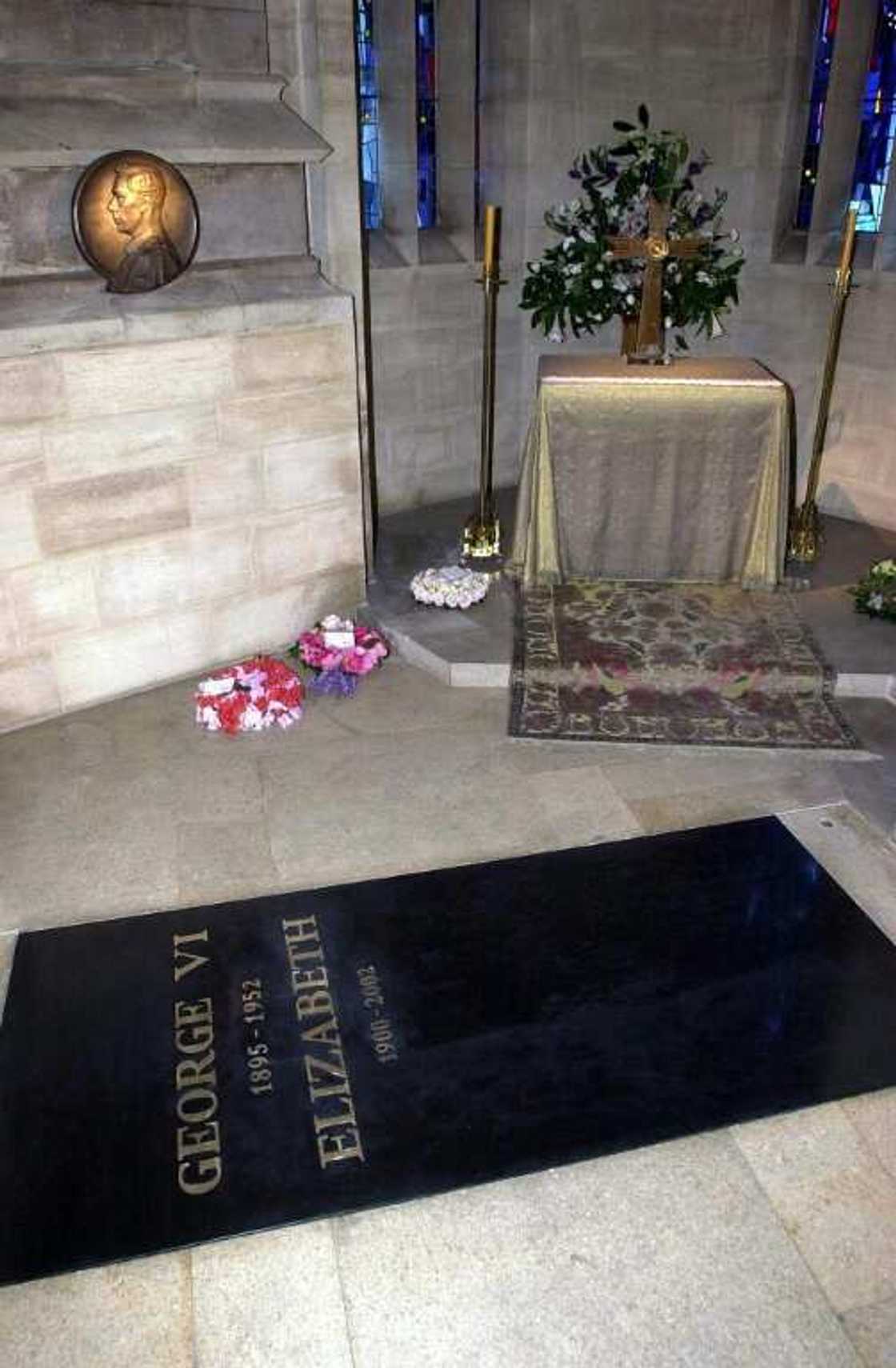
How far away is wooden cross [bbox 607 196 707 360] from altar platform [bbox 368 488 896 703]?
5.60 feet

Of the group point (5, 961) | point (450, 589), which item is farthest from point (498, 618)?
point (5, 961)

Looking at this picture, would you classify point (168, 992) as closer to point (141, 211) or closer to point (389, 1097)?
point (389, 1097)

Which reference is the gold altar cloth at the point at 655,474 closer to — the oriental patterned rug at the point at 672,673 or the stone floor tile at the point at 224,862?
the oriental patterned rug at the point at 672,673

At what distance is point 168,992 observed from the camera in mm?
3391

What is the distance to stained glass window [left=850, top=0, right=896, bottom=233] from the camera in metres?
6.97

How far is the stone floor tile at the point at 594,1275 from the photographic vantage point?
2.42 m

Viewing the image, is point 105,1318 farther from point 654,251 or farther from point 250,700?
point 654,251

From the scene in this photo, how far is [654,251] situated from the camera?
19.0 feet

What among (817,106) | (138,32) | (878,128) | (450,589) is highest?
(138,32)

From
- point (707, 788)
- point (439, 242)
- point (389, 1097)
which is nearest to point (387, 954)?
point (389, 1097)

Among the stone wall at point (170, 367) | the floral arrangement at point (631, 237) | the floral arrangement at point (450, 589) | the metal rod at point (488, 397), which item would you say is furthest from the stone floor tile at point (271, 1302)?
the floral arrangement at point (631, 237)

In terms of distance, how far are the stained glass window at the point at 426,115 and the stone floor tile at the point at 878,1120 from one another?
6314mm

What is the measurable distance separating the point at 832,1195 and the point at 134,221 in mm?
4578

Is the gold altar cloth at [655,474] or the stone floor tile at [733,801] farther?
the gold altar cloth at [655,474]
